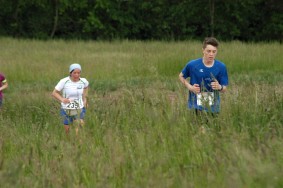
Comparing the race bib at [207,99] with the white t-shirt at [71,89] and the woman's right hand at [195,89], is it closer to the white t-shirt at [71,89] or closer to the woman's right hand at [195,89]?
the woman's right hand at [195,89]

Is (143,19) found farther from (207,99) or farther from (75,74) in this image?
(207,99)

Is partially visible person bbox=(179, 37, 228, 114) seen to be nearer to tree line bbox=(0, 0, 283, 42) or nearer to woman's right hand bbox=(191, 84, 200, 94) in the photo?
woman's right hand bbox=(191, 84, 200, 94)

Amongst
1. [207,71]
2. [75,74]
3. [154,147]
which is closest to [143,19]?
[75,74]

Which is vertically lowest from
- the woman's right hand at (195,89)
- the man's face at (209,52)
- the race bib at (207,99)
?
the race bib at (207,99)

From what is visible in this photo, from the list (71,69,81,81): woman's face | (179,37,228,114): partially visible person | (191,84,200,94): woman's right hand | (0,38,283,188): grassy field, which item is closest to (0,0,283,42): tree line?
(71,69,81,81): woman's face

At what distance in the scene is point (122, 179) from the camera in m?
3.62

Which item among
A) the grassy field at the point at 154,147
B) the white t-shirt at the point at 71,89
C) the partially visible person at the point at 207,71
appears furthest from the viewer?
the white t-shirt at the point at 71,89

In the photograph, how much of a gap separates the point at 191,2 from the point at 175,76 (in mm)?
22285

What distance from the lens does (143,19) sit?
37656 millimetres

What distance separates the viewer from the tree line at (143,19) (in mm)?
35281

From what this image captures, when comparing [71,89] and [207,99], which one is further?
[71,89]

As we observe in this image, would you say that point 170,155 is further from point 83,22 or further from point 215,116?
point 83,22

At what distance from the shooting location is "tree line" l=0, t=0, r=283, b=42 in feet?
116

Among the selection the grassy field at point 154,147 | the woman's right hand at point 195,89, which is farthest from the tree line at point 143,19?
the grassy field at point 154,147
